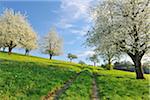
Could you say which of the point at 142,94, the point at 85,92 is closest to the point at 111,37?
the point at 142,94

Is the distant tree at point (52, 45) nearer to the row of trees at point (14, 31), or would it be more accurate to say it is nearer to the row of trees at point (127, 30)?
the row of trees at point (14, 31)

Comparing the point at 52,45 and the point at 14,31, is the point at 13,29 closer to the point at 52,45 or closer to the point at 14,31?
the point at 14,31

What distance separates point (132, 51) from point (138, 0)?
27.6 feet

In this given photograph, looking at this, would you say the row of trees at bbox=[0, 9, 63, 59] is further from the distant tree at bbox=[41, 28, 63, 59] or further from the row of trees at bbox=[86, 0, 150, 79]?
the row of trees at bbox=[86, 0, 150, 79]

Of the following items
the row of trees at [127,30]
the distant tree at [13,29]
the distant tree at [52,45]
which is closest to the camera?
the row of trees at [127,30]

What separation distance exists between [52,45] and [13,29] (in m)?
34.3

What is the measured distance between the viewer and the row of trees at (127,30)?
50438 mm

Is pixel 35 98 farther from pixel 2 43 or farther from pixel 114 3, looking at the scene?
pixel 2 43

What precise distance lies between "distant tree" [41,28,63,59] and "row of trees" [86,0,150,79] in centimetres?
7928

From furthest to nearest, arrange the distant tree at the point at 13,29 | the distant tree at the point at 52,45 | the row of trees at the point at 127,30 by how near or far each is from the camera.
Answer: the distant tree at the point at 52,45
the distant tree at the point at 13,29
the row of trees at the point at 127,30

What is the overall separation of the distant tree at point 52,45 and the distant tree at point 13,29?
71.8ft

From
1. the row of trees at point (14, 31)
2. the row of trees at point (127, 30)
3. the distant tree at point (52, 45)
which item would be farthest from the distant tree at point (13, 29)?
the row of trees at point (127, 30)

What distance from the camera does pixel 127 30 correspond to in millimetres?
50594

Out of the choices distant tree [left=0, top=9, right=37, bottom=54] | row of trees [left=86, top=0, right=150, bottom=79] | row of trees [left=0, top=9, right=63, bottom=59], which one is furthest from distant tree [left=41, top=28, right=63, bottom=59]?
row of trees [left=86, top=0, right=150, bottom=79]
